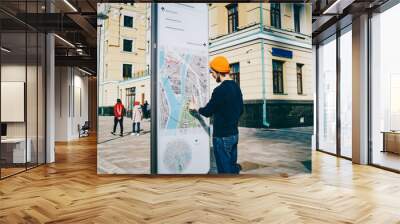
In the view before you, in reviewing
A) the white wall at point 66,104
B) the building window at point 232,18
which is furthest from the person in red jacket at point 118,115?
the white wall at point 66,104

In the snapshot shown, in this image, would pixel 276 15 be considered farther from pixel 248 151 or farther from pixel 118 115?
pixel 118 115

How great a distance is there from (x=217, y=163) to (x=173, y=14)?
2656 mm

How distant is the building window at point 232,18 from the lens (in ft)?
19.6

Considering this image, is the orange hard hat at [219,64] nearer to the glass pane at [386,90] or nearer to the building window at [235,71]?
the building window at [235,71]

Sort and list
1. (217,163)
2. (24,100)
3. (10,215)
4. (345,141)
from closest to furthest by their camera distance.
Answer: (10,215) < (217,163) < (24,100) < (345,141)

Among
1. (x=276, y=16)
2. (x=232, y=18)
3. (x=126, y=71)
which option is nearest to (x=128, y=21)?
(x=126, y=71)

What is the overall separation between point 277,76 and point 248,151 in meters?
1.38

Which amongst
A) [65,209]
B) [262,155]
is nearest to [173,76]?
[262,155]

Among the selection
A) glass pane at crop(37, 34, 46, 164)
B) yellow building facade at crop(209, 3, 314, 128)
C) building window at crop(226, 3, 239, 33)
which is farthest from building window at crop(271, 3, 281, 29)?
glass pane at crop(37, 34, 46, 164)

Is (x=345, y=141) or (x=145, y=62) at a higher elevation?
(x=145, y=62)

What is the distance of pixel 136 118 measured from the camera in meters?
5.98

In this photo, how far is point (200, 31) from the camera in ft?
19.6

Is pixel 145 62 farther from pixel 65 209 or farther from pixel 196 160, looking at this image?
pixel 65 209

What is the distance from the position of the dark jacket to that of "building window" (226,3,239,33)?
0.91 m
